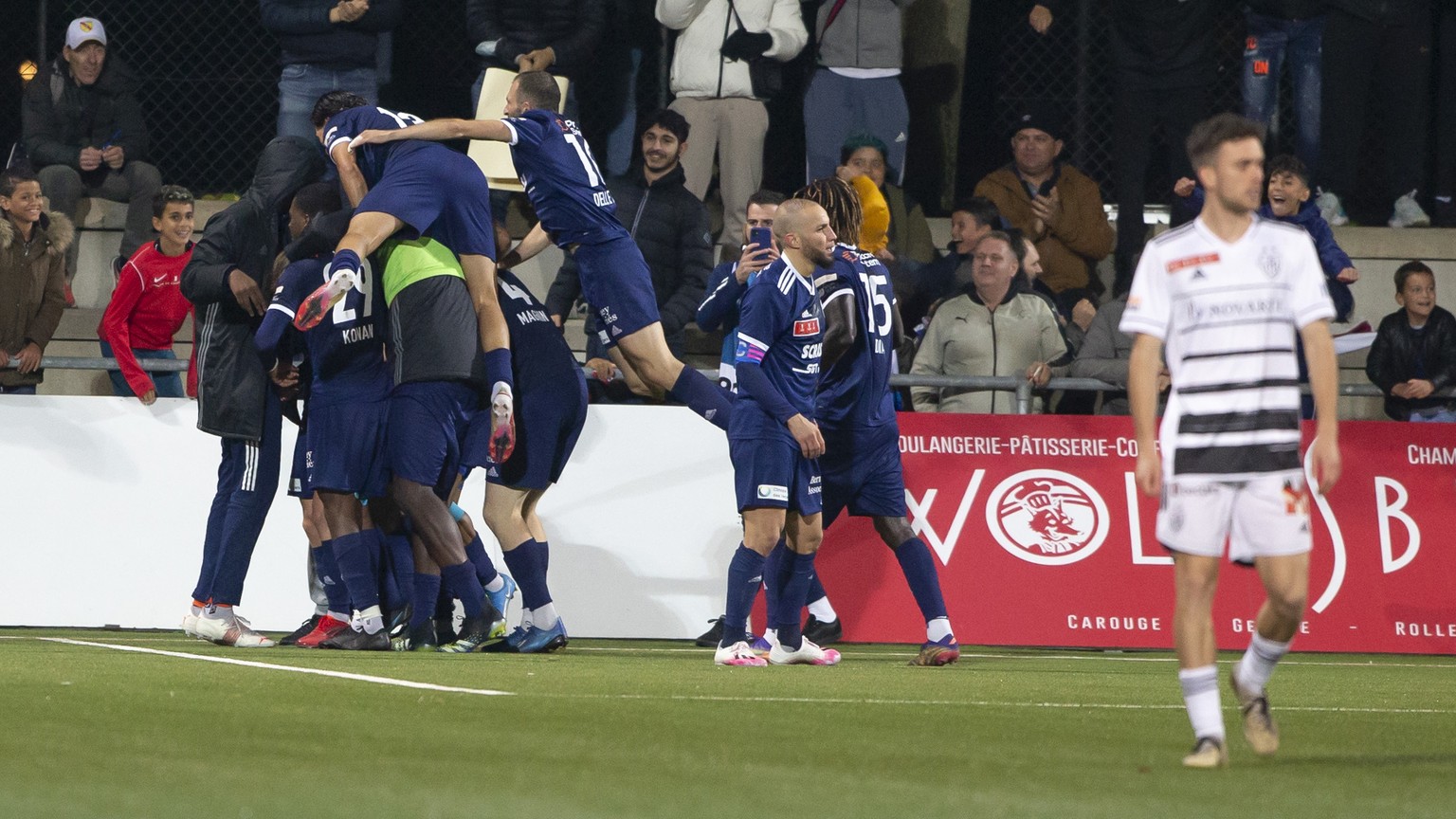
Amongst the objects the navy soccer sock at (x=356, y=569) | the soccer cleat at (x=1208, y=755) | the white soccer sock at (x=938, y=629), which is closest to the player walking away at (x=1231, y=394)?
the soccer cleat at (x=1208, y=755)

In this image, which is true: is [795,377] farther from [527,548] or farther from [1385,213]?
[1385,213]

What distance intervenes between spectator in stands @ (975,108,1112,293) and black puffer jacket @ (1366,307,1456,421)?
81.8 inches

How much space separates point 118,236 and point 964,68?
20.3 feet

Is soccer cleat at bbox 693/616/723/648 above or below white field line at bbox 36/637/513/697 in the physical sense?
below

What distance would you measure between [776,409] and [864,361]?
78 centimetres

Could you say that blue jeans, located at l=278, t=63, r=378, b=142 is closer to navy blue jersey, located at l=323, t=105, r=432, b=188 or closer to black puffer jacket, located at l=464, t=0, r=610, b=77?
black puffer jacket, located at l=464, t=0, r=610, b=77

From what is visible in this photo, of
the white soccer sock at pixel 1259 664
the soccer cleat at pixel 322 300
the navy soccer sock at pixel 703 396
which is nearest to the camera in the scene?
the white soccer sock at pixel 1259 664

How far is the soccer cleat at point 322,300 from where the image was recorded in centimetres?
829

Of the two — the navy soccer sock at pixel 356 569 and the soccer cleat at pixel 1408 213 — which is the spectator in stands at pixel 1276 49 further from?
the navy soccer sock at pixel 356 569

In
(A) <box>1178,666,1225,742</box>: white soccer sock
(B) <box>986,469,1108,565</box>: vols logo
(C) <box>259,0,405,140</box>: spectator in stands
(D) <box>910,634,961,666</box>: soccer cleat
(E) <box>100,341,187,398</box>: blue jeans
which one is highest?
(C) <box>259,0,405,140</box>: spectator in stands

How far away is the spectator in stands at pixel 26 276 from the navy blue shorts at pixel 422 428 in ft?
13.0

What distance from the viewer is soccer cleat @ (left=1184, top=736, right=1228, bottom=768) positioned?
5160mm

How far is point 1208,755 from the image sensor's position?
5191 mm

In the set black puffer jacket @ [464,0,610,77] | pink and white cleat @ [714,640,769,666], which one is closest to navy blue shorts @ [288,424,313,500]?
pink and white cleat @ [714,640,769,666]
